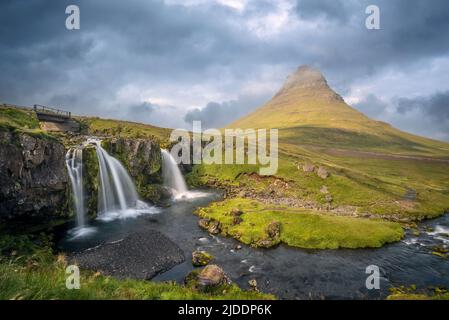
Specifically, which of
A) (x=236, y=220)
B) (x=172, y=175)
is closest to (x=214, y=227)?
(x=236, y=220)

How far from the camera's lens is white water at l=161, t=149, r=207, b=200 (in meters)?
72.8

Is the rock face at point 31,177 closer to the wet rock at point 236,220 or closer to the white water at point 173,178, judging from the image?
the wet rock at point 236,220

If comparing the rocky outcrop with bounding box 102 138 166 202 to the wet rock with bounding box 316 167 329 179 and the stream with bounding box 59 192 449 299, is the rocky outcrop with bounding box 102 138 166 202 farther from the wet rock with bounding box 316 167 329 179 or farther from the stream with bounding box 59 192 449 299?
the wet rock with bounding box 316 167 329 179

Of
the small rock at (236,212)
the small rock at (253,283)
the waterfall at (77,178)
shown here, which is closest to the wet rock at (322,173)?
the small rock at (236,212)

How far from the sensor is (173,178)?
7725 cm

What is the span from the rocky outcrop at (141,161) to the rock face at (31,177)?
18417 mm

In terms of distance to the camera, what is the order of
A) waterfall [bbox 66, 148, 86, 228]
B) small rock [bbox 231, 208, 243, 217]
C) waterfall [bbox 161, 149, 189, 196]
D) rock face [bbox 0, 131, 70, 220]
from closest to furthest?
rock face [bbox 0, 131, 70, 220], waterfall [bbox 66, 148, 86, 228], small rock [bbox 231, 208, 243, 217], waterfall [bbox 161, 149, 189, 196]

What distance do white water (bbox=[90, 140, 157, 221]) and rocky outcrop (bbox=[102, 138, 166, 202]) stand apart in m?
2.54

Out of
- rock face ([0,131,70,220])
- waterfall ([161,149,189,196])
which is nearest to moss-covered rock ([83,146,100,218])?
rock face ([0,131,70,220])

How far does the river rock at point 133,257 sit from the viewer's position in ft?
96.0

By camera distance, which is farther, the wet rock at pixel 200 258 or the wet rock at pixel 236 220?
the wet rock at pixel 236 220

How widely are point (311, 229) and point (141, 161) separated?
4274cm
